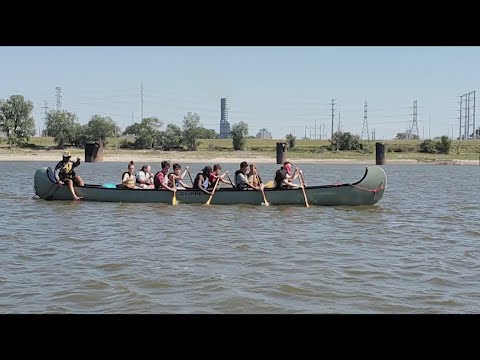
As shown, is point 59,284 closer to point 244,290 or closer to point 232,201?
point 244,290

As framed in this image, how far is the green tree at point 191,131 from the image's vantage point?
78.6 meters

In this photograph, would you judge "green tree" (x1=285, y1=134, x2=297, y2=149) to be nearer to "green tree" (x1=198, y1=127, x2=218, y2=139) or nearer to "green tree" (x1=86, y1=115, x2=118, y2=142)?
"green tree" (x1=198, y1=127, x2=218, y2=139)

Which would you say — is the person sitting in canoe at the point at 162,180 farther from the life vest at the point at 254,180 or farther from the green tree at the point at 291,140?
the green tree at the point at 291,140

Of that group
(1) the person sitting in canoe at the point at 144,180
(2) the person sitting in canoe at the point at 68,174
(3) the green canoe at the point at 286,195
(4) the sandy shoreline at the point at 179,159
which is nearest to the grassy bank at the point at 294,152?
(4) the sandy shoreline at the point at 179,159

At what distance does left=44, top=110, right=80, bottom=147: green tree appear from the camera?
259ft

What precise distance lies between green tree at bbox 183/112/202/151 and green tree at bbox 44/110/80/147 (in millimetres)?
14334

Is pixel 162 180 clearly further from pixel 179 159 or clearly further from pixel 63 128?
pixel 63 128

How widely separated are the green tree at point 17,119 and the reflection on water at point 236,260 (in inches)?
2426

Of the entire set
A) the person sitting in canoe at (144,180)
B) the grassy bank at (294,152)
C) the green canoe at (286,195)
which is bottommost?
the green canoe at (286,195)

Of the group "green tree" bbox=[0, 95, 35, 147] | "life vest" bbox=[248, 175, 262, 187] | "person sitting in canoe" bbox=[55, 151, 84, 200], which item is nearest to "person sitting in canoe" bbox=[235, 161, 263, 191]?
"life vest" bbox=[248, 175, 262, 187]

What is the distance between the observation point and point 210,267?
34.9 feet

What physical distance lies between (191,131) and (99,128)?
1305cm
